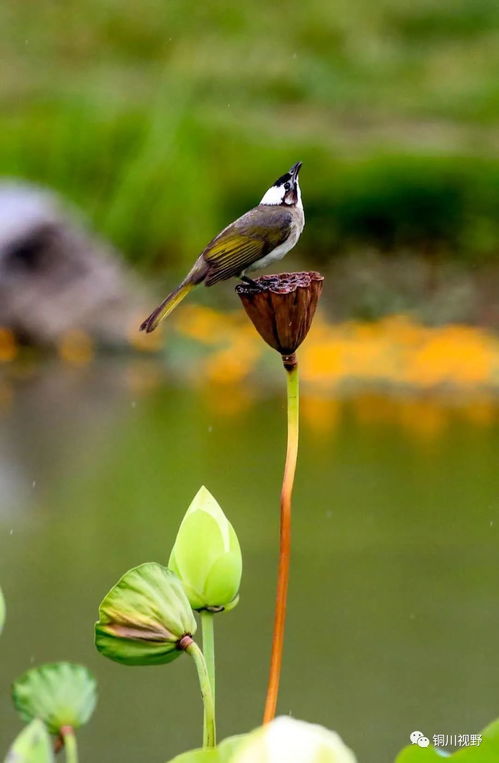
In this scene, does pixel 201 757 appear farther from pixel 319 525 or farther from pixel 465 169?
Result: pixel 465 169

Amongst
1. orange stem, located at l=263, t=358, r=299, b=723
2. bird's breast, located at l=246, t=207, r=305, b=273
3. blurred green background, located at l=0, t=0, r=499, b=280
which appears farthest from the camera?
blurred green background, located at l=0, t=0, r=499, b=280

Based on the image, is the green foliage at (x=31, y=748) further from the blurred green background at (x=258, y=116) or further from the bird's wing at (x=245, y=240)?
the blurred green background at (x=258, y=116)

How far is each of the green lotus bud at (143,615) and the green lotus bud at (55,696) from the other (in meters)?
0.04

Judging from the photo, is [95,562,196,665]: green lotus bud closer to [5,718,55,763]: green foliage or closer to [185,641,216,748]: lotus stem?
[185,641,216,748]: lotus stem

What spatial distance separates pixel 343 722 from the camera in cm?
163

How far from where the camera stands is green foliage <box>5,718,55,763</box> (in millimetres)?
390

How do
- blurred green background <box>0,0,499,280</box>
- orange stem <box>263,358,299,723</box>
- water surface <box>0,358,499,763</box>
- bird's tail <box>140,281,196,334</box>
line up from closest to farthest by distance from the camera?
orange stem <box>263,358,299,723</box>
bird's tail <box>140,281,196,334</box>
water surface <box>0,358,499,763</box>
blurred green background <box>0,0,499,280</box>

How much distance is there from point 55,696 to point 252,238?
334 mm

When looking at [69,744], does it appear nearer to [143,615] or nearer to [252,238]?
[143,615]

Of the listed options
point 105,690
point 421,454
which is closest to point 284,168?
point 421,454

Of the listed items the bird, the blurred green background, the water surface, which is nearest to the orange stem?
the bird

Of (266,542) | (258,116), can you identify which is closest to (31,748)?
(266,542)

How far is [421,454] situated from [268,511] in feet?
2.31

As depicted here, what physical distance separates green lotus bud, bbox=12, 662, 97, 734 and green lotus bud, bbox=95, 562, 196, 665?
1.6 inches
